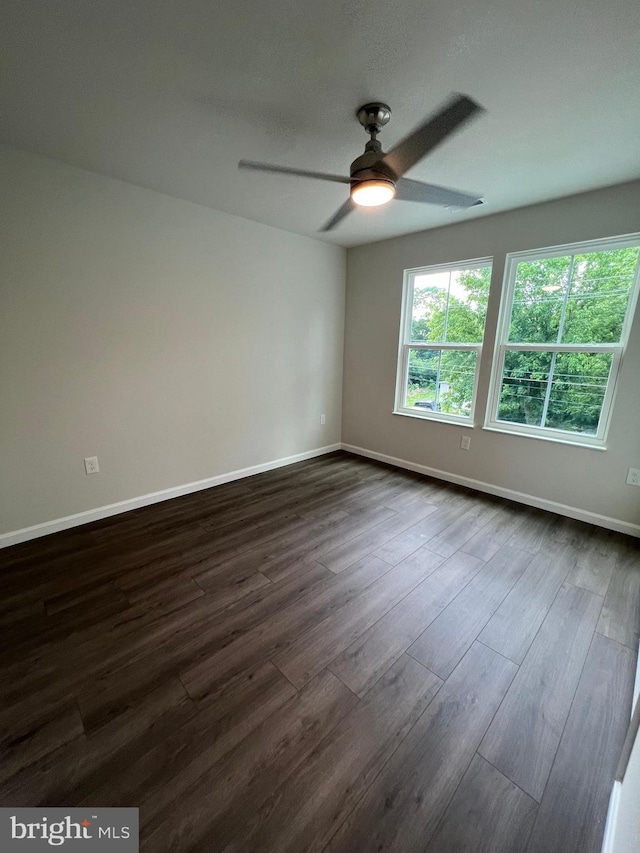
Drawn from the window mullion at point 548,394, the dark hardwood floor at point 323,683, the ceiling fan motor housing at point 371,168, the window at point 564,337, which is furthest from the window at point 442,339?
the ceiling fan motor housing at point 371,168

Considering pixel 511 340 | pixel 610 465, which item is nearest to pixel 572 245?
pixel 511 340

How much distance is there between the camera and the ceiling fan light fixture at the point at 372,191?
5.09 feet

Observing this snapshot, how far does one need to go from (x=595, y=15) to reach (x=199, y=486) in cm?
347

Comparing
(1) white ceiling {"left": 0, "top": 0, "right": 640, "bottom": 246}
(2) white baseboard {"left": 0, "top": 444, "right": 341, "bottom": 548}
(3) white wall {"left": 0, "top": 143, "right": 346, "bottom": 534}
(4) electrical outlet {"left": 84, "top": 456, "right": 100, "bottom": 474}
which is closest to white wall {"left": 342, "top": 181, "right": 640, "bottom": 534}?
(1) white ceiling {"left": 0, "top": 0, "right": 640, "bottom": 246}

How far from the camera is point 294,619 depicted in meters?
1.70

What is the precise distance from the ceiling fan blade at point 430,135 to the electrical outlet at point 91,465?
8.62 ft

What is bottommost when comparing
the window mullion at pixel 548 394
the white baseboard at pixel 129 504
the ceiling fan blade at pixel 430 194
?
the white baseboard at pixel 129 504

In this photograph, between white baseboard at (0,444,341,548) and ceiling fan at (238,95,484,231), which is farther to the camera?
white baseboard at (0,444,341,548)

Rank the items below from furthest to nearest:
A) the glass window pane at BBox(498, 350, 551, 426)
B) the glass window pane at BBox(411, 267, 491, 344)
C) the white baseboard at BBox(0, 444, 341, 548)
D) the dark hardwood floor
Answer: the glass window pane at BBox(411, 267, 491, 344) < the glass window pane at BBox(498, 350, 551, 426) < the white baseboard at BBox(0, 444, 341, 548) < the dark hardwood floor

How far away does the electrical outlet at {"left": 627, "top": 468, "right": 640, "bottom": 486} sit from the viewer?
243cm

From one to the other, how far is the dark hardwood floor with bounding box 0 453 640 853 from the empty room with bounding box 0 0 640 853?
0.04ft

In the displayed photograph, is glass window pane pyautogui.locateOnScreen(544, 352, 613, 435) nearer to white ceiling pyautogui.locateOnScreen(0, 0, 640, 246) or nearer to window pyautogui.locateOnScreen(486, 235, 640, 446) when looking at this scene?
window pyautogui.locateOnScreen(486, 235, 640, 446)

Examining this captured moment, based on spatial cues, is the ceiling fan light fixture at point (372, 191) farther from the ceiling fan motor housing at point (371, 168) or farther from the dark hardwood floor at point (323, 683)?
the dark hardwood floor at point (323, 683)

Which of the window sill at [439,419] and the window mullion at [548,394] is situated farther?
the window sill at [439,419]
